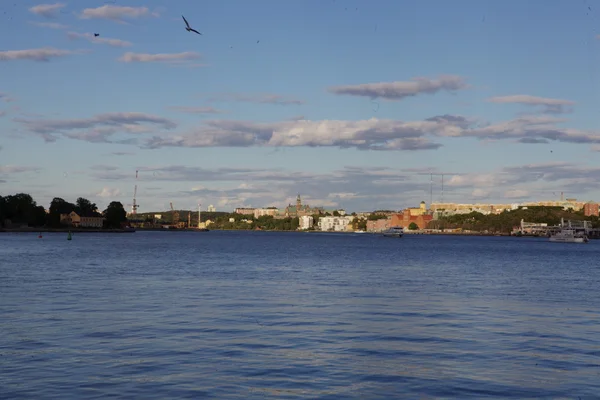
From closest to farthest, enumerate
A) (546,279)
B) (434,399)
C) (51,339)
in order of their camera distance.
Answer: (434,399), (51,339), (546,279)

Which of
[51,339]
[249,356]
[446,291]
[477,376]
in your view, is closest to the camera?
[477,376]

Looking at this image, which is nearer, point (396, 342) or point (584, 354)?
point (584, 354)

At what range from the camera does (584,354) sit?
24.0m

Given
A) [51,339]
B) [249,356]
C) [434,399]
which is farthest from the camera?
[51,339]

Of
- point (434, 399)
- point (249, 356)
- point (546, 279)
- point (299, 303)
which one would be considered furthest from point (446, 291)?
point (434, 399)

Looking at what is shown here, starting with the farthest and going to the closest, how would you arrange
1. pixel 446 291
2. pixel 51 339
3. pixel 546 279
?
pixel 546 279 → pixel 446 291 → pixel 51 339

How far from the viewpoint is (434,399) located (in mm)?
17781

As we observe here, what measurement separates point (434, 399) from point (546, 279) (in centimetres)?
4710

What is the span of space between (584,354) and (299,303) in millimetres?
16305

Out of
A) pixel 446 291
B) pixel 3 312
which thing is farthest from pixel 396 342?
pixel 446 291

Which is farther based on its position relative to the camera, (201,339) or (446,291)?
(446,291)

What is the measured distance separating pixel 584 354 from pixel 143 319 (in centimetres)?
1586

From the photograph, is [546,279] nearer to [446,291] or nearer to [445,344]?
[446,291]

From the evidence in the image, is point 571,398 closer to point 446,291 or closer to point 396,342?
point 396,342
